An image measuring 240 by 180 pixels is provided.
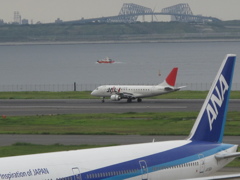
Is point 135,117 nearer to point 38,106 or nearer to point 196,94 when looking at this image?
point 38,106

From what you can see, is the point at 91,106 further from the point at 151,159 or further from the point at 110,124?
the point at 151,159

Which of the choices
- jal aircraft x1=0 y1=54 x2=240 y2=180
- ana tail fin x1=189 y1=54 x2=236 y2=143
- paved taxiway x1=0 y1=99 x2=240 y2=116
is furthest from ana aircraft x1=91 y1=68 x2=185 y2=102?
jal aircraft x1=0 y1=54 x2=240 y2=180

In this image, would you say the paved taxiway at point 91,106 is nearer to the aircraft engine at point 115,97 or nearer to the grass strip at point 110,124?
the aircraft engine at point 115,97

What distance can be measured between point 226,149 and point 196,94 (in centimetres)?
9165

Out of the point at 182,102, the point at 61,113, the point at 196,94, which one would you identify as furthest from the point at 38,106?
the point at 196,94

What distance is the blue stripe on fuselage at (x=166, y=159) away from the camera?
29.7m

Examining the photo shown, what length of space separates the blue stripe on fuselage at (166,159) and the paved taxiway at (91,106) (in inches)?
2396

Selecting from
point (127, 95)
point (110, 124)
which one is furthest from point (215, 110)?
point (127, 95)

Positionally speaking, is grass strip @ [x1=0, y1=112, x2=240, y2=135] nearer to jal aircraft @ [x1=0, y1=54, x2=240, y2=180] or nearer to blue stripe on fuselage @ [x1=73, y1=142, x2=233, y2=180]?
jal aircraft @ [x1=0, y1=54, x2=240, y2=180]

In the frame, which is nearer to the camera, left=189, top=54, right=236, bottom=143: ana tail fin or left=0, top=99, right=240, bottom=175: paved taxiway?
left=189, top=54, right=236, bottom=143: ana tail fin

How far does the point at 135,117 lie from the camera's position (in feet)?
276

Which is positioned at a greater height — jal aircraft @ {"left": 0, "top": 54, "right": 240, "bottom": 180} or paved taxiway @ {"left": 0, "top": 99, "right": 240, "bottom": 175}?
jal aircraft @ {"left": 0, "top": 54, "right": 240, "bottom": 180}

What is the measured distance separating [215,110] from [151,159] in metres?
4.45

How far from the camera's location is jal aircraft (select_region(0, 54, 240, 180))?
2733cm
